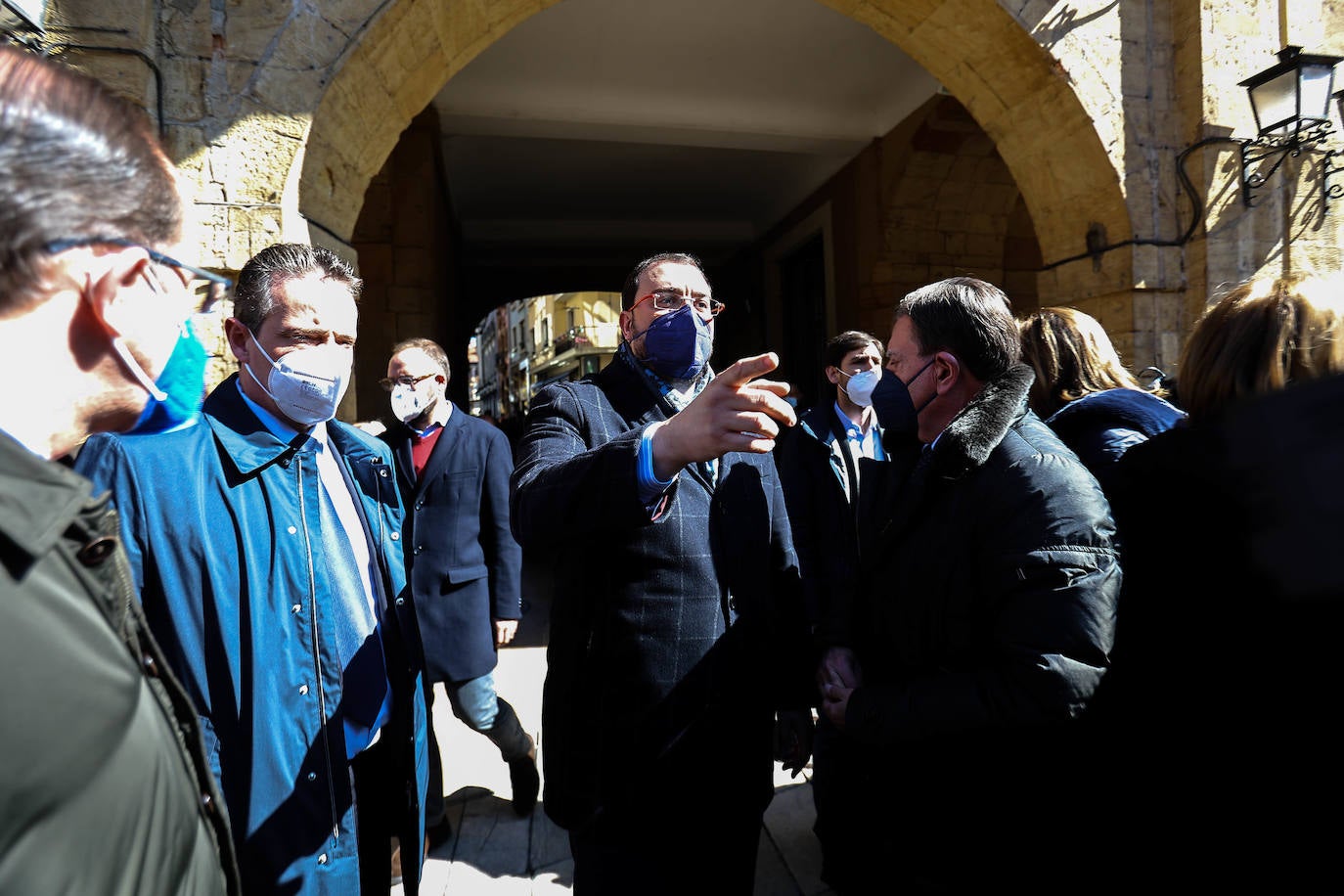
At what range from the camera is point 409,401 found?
3.11 metres

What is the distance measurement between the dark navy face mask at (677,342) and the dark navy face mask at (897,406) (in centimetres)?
44

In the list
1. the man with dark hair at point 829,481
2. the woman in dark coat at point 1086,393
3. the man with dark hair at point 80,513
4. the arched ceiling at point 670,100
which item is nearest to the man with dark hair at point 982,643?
the woman in dark coat at point 1086,393

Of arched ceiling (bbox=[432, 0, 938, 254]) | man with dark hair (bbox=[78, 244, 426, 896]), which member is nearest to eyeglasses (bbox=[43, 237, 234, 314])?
man with dark hair (bbox=[78, 244, 426, 896])

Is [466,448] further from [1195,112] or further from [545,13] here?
[1195,112]

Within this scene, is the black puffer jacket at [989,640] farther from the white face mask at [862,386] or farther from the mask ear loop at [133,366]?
the white face mask at [862,386]

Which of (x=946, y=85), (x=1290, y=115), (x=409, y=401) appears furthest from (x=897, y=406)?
(x=1290, y=115)

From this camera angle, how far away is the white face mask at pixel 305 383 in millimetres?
1690

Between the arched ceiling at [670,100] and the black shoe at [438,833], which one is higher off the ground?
the arched ceiling at [670,100]

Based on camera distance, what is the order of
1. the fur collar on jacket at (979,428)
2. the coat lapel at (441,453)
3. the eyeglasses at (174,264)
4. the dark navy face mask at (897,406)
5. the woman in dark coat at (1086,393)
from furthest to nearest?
the coat lapel at (441,453)
the woman in dark coat at (1086,393)
the dark navy face mask at (897,406)
the fur collar on jacket at (979,428)
the eyeglasses at (174,264)

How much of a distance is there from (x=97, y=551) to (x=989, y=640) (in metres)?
1.39

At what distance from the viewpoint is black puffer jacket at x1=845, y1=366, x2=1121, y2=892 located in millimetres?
1372

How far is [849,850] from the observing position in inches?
72.6

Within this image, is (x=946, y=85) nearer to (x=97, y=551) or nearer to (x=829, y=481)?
(x=829, y=481)

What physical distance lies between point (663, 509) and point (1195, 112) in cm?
511
